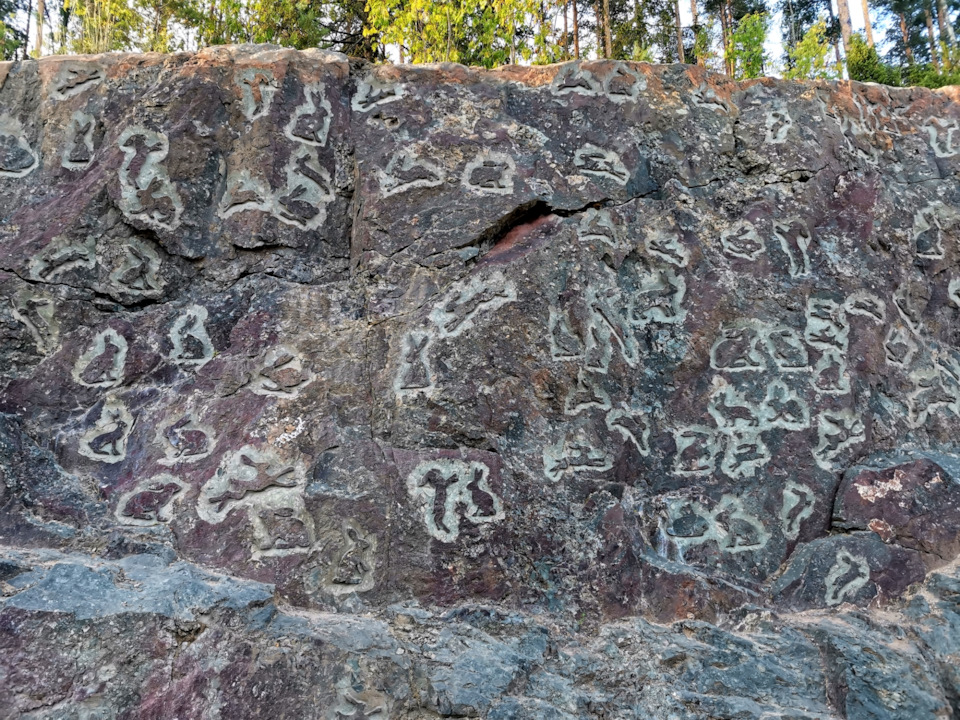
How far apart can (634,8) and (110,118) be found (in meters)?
8.11

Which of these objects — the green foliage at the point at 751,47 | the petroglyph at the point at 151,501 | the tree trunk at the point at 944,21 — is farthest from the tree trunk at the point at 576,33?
the petroglyph at the point at 151,501

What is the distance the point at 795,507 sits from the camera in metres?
4.34

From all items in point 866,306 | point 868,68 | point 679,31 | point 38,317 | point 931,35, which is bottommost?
point 866,306

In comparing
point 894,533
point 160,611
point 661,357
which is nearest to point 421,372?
point 661,357

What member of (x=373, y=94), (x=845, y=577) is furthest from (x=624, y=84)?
(x=845, y=577)

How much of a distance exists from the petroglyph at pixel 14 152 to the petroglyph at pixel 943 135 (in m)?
4.92

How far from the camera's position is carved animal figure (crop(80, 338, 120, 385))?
4180 mm

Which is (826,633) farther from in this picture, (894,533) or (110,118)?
(110,118)

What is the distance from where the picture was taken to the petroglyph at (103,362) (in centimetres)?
418

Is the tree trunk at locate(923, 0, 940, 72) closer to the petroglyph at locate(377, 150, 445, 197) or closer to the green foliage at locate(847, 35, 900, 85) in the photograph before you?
the green foliage at locate(847, 35, 900, 85)

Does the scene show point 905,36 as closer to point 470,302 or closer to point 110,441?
point 470,302

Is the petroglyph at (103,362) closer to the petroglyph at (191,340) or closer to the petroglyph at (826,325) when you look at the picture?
A: the petroglyph at (191,340)

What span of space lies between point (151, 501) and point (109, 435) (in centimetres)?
40

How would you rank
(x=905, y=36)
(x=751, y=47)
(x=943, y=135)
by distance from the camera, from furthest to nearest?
(x=905, y=36)
(x=751, y=47)
(x=943, y=135)
